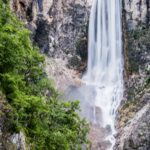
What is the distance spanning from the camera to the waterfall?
39031 mm

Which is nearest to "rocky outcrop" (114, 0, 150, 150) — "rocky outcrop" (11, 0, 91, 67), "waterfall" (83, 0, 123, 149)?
"waterfall" (83, 0, 123, 149)

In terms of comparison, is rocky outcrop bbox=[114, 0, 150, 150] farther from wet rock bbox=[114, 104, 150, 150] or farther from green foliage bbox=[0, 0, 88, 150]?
green foliage bbox=[0, 0, 88, 150]

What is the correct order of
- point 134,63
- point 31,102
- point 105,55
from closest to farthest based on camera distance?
1. point 31,102
2. point 134,63
3. point 105,55

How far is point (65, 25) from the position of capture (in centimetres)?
4238

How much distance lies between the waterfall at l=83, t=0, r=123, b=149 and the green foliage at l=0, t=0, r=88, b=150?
1838 cm

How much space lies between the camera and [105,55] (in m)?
41.7

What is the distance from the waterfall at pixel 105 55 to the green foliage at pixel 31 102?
18.4 meters

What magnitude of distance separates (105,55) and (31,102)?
84.0 feet

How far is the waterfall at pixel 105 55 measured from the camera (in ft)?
128

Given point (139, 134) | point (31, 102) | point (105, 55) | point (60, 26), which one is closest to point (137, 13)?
point (105, 55)

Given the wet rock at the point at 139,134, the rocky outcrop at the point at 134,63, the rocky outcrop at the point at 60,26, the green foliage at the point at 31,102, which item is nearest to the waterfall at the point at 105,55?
the rocky outcrop at the point at 134,63

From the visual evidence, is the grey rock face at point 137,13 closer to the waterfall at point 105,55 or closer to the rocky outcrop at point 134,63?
the rocky outcrop at point 134,63

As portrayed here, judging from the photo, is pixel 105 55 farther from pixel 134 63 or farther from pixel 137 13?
pixel 137 13

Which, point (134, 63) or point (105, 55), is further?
point (105, 55)
